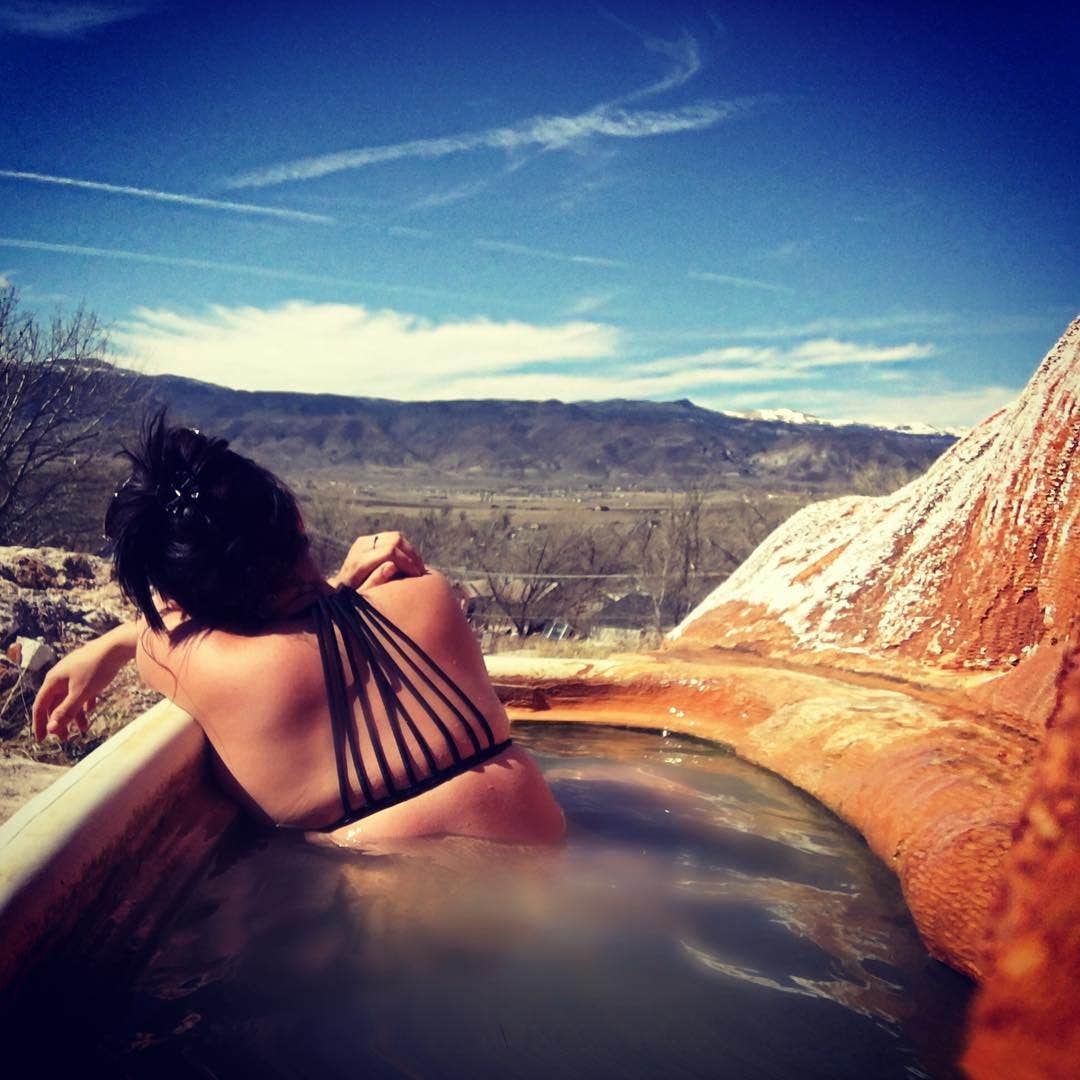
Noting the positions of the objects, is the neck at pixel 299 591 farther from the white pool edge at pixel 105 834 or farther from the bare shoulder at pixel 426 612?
the white pool edge at pixel 105 834

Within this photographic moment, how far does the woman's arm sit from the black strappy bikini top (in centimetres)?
Result: 55

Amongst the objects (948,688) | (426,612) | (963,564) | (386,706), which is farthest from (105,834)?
(963,564)

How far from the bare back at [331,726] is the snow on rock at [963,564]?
1.68 meters

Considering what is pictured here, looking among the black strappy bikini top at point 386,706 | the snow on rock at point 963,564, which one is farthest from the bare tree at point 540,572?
the black strappy bikini top at point 386,706

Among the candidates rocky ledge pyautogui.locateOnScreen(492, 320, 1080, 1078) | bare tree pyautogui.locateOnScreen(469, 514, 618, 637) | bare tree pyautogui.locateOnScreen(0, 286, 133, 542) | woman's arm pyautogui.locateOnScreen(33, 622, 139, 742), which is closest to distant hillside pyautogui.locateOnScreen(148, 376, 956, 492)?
bare tree pyautogui.locateOnScreen(469, 514, 618, 637)

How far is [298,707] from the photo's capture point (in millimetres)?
1800

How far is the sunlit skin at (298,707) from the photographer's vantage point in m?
1.82

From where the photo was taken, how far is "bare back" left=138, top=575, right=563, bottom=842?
1.82 m

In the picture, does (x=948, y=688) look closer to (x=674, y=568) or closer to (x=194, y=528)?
(x=194, y=528)

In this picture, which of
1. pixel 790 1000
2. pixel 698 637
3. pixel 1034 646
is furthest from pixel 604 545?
pixel 790 1000

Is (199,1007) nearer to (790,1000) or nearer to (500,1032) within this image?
(500,1032)

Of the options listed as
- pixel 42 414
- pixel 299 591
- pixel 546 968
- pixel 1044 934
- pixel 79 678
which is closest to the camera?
pixel 1044 934

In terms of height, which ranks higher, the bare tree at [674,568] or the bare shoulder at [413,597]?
the bare shoulder at [413,597]

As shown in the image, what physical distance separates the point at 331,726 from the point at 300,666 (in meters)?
0.14
